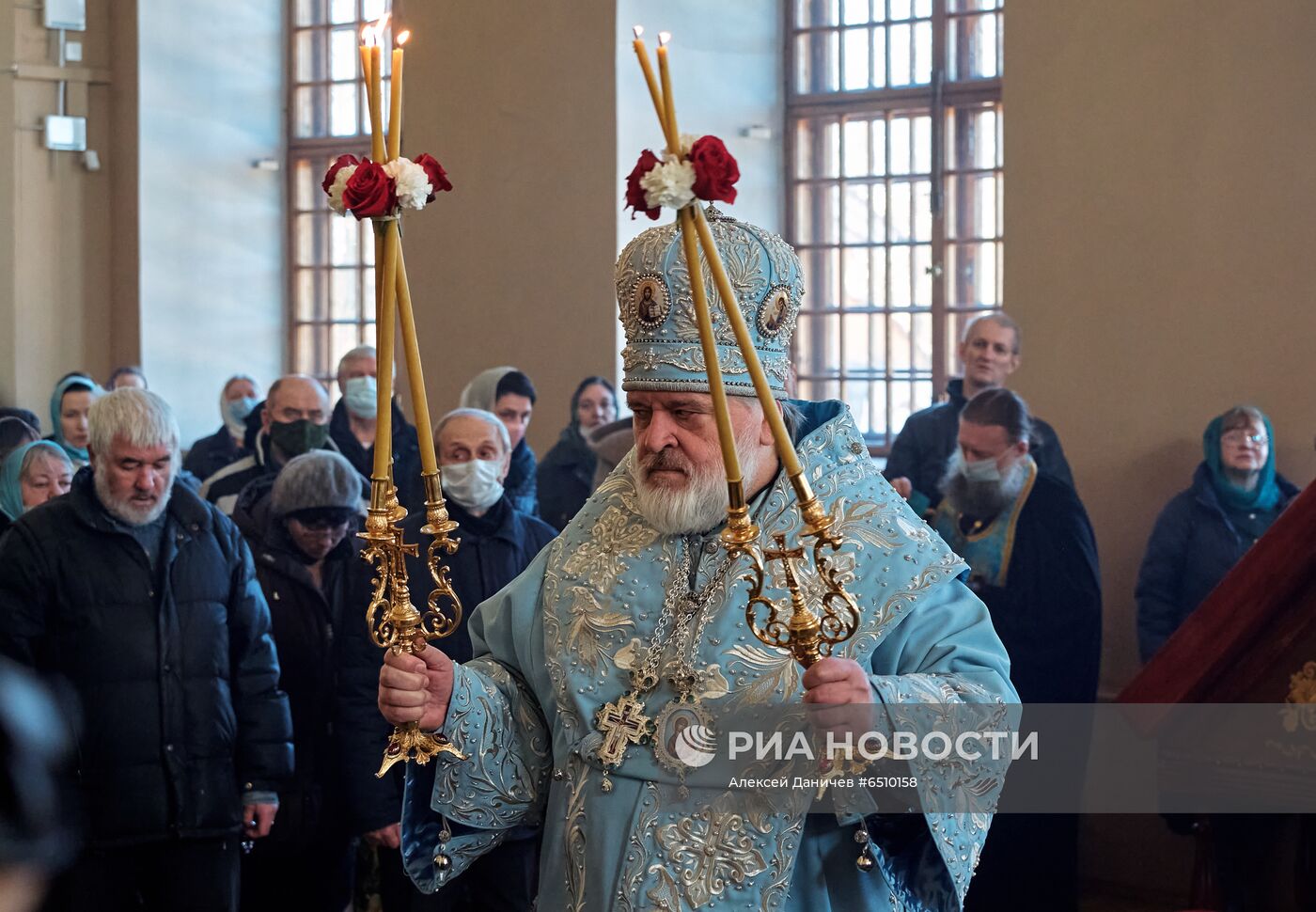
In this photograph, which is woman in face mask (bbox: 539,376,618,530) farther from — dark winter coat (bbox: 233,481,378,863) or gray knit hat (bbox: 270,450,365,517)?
dark winter coat (bbox: 233,481,378,863)

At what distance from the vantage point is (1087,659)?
5125 millimetres

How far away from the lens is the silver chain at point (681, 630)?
262 centimetres

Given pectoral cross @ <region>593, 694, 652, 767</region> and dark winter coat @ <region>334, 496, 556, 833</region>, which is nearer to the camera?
pectoral cross @ <region>593, 694, 652, 767</region>

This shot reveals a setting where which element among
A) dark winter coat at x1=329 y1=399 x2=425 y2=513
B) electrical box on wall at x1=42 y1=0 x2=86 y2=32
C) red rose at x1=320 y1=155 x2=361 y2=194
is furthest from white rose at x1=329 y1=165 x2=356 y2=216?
electrical box on wall at x1=42 y1=0 x2=86 y2=32

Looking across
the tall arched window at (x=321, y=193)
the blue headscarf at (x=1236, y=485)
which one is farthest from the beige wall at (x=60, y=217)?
the blue headscarf at (x=1236, y=485)

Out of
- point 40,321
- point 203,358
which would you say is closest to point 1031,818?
point 203,358

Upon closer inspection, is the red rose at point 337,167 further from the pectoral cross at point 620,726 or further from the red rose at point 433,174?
the pectoral cross at point 620,726

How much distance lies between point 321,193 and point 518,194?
3.10m

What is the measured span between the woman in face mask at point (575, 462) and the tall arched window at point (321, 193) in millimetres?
4188

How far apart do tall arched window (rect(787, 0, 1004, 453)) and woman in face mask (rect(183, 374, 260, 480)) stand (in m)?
2.89

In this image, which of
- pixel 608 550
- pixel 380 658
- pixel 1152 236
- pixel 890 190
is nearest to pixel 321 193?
pixel 890 190

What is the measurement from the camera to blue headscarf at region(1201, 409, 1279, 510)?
20.0ft

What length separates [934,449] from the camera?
595 centimetres

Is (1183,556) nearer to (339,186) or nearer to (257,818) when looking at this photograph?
(257,818)
